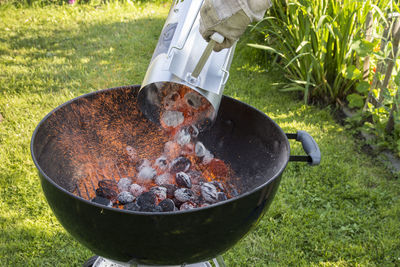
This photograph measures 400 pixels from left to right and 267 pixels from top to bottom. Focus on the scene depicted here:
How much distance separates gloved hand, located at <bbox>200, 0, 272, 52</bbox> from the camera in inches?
40.6

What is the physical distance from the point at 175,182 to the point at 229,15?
2.65 ft

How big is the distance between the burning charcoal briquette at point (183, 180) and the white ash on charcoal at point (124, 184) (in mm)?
198

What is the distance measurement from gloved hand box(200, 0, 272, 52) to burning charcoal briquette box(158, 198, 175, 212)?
598 mm

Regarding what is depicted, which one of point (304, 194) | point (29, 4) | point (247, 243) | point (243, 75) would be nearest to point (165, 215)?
point (247, 243)

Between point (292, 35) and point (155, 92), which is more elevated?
point (155, 92)

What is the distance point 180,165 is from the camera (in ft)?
5.48

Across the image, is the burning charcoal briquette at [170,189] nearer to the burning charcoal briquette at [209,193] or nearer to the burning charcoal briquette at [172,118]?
the burning charcoal briquette at [209,193]

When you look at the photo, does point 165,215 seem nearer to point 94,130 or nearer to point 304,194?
point 94,130

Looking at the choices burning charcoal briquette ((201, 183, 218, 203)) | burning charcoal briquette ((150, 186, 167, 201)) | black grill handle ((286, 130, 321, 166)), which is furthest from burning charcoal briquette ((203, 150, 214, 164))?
black grill handle ((286, 130, 321, 166))

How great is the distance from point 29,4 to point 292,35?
3536mm

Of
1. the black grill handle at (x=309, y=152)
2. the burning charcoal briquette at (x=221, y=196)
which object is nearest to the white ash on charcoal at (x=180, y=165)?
the burning charcoal briquette at (x=221, y=196)

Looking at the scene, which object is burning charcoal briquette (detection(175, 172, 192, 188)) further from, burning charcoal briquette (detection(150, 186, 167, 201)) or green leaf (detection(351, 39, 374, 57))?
green leaf (detection(351, 39, 374, 57))

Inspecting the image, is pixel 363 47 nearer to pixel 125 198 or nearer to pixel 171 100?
pixel 171 100

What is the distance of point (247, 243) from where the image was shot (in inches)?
81.9
